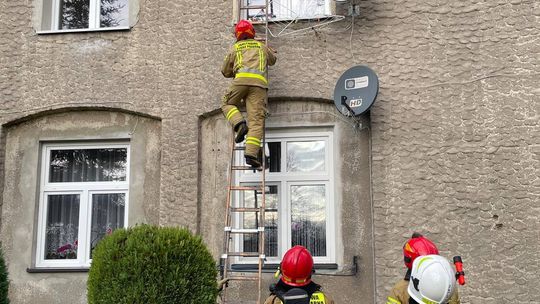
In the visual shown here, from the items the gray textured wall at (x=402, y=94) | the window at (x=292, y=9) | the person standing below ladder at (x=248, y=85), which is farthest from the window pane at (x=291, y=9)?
the person standing below ladder at (x=248, y=85)

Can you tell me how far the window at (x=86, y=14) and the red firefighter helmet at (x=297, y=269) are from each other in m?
5.10

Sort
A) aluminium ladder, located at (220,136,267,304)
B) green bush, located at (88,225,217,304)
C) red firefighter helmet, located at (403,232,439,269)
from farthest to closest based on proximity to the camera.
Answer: aluminium ladder, located at (220,136,267,304) → green bush, located at (88,225,217,304) → red firefighter helmet, located at (403,232,439,269)

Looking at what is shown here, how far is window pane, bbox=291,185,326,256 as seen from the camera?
279 inches

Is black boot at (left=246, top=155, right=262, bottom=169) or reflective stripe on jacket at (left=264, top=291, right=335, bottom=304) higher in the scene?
black boot at (left=246, top=155, right=262, bottom=169)

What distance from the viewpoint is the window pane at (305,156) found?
7.25 meters

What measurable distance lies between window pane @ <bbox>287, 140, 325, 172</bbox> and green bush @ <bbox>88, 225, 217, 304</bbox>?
2425mm

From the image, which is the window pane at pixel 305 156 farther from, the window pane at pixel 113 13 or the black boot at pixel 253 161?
the window pane at pixel 113 13

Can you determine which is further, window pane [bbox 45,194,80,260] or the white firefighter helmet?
window pane [bbox 45,194,80,260]

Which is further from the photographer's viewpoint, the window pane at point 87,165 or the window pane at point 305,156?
the window pane at point 87,165

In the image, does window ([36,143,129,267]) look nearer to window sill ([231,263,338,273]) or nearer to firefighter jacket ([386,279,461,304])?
window sill ([231,263,338,273])

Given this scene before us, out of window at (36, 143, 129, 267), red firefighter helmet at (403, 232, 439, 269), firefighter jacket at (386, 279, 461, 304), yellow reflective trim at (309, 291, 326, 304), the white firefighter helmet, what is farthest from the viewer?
window at (36, 143, 129, 267)

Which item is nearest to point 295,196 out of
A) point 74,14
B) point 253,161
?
point 253,161

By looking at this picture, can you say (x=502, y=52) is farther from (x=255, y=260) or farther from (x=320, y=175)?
(x=255, y=260)

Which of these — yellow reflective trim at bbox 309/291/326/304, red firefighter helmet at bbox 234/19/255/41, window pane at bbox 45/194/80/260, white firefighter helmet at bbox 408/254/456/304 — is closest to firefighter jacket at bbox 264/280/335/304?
yellow reflective trim at bbox 309/291/326/304
